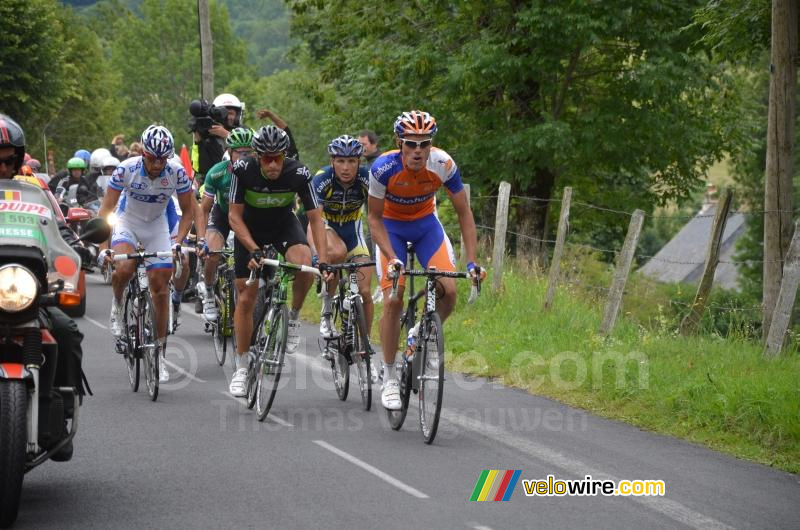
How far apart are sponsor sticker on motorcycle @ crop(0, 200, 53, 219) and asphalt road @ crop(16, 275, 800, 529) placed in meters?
1.63

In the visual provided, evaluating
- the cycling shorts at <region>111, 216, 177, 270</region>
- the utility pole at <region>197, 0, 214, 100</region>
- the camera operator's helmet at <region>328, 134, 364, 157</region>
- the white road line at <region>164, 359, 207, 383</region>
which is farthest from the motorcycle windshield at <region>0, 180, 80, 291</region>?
the utility pole at <region>197, 0, 214, 100</region>

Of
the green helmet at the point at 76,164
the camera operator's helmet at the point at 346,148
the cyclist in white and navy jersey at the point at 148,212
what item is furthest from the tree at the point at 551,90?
the cyclist in white and navy jersey at the point at 148,212

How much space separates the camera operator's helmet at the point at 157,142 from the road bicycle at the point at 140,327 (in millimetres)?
840

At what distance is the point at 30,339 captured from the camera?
6289mm

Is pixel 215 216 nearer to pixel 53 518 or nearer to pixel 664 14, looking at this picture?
pixel 53 518

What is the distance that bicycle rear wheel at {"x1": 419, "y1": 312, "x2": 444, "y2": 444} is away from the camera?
333 inches

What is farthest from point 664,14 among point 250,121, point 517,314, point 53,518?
point 250,121

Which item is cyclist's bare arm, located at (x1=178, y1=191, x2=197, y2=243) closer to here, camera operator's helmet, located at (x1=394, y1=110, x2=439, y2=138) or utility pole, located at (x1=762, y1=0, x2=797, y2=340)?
camera operator's helmet, located at (x1=394, y1=110, x2=439, y2=138)

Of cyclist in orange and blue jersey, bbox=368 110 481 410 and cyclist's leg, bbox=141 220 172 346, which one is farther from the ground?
cyclist in orange and blue jersey, bbox=368 110 481 410

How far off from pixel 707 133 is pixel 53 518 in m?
22.2

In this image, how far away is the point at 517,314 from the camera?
48.2ft

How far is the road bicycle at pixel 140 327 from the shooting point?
10273 mm

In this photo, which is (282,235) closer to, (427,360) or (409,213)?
(409,213)

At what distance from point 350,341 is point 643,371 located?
276cm
